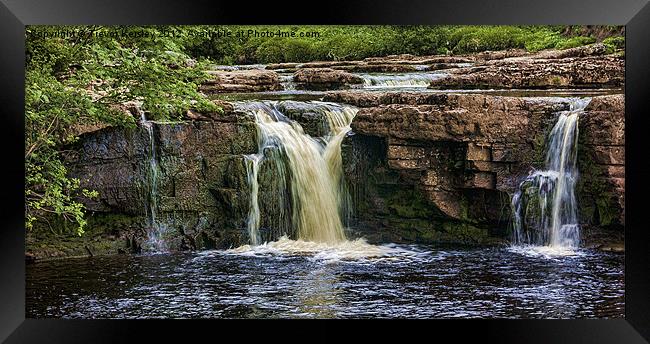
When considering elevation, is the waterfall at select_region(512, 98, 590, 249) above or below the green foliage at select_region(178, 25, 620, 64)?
below

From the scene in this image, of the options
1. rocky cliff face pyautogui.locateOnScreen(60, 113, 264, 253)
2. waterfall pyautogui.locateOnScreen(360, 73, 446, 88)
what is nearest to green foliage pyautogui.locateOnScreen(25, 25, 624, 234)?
rocky cliff face pyautogui.locateOnScreen(60, 113, 264, 253)

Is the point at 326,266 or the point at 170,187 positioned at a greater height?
the point at 170,187

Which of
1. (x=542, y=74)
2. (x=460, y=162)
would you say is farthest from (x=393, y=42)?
(x=460, y=162)

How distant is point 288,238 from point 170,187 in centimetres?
203

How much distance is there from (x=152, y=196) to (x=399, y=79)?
522 centimetres

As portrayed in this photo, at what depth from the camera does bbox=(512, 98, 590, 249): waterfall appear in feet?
42.1

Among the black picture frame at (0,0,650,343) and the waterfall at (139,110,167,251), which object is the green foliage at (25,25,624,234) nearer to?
the waterfall at (139,110,167,251)

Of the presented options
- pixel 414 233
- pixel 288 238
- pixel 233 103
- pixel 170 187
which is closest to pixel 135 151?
pixel 170 187

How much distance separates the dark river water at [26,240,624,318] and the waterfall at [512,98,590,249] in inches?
18.2

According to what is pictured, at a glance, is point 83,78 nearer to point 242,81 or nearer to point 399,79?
point 242,81

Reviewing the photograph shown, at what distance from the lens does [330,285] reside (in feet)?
34.2
